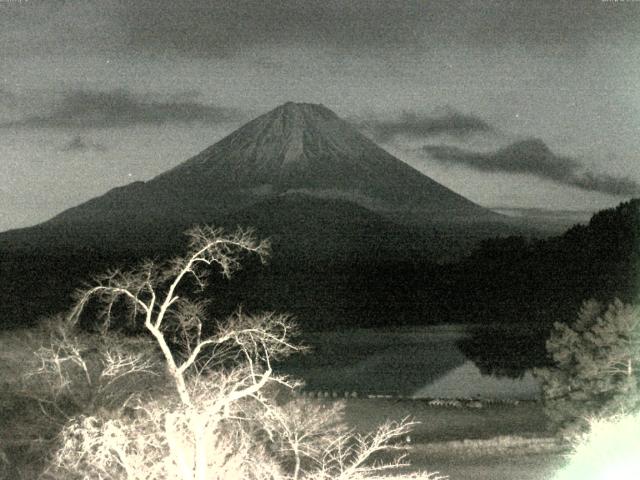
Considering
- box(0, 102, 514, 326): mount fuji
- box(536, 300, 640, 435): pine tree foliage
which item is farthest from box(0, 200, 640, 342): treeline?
box(536, 300, 640, 435): pine tree foliage

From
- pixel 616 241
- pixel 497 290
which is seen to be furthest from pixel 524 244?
pixel 616 241

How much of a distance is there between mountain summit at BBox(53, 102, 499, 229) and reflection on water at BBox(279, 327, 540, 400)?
69594 millimetres

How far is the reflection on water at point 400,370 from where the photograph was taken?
33656 mm

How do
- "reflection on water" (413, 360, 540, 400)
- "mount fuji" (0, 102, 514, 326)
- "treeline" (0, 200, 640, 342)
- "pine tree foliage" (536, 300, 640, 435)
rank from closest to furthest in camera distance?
"pine tree foliage" (536, 300, 640, 435)
"reflection on water" (413, 360, 540, 400)
"treeline" (0, 200, 640, 342)
"mount fuji" (0, 102, 514, 326)

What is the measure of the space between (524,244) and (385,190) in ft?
237

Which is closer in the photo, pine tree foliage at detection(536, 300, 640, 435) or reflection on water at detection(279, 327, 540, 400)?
pine tree foliage at detection(536, 300, 640, 435)

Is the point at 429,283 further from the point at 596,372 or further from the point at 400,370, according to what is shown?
the point at 596,372

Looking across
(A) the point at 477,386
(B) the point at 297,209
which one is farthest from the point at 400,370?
(B) the point at 297,209

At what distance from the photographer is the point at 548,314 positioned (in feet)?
194

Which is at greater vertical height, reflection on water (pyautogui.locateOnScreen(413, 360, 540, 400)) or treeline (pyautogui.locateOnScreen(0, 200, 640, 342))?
treeline (pyautogui.locateOnScreen(0, 200, 640, 342))

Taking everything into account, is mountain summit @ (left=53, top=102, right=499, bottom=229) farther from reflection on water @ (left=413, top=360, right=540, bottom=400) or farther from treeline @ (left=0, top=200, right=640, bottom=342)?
reflection on water @ (left=413, top=360, right=540, bottom=400)

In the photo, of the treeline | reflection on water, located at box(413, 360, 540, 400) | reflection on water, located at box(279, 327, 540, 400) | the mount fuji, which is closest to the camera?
reflection on water, located at box(413, 360, 540, 400)

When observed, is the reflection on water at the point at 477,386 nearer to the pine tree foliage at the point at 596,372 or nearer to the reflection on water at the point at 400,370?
the reflection on water at the point at 400,370

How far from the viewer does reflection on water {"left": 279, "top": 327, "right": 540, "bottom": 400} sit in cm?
3366
